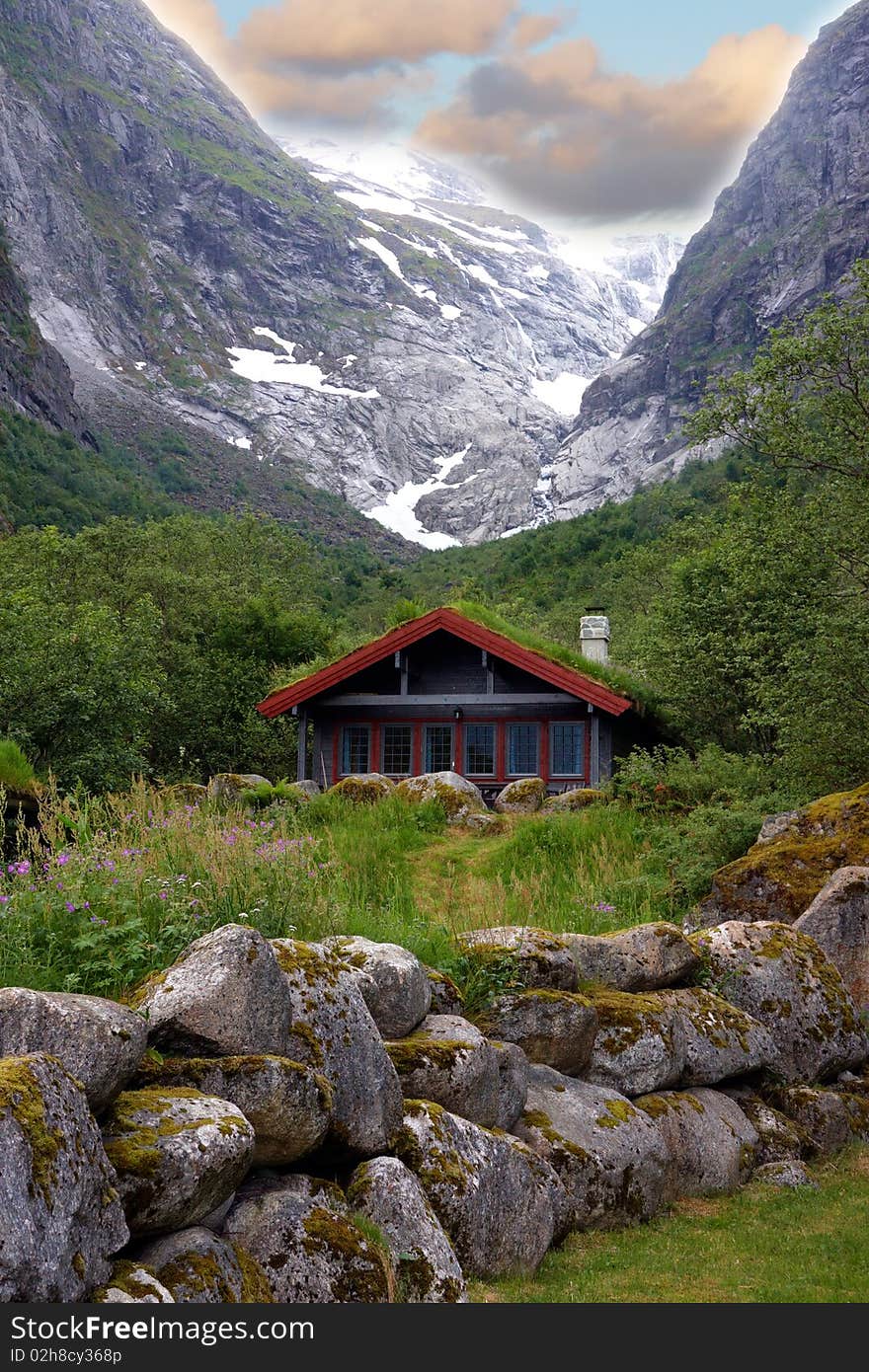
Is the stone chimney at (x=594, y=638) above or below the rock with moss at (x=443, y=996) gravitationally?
above

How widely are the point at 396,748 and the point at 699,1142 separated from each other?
67.6ft

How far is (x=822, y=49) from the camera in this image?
19275 centimetres

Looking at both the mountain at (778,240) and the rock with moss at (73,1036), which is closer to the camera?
the rock with moss at (73,1036)

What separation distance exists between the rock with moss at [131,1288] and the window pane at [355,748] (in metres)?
24.5

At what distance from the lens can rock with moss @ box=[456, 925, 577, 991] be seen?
8602 mm

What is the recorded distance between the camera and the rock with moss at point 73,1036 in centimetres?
486

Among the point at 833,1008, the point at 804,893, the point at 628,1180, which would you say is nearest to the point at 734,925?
the point at 833,1008

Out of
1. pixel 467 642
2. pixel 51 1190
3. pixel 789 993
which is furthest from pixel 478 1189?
pixel 467 642

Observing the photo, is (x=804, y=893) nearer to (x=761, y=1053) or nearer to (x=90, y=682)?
(x=761, y=1053)

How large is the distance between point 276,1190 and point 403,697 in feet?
74.1

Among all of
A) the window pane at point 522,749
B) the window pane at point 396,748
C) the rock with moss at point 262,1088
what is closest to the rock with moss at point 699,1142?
the rock with moss at point 262,1088

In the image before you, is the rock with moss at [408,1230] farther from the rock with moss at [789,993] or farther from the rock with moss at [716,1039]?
the rock with moss at [789,993]

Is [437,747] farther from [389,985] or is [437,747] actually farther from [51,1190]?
[51,1190]

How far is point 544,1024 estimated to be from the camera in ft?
27.1
